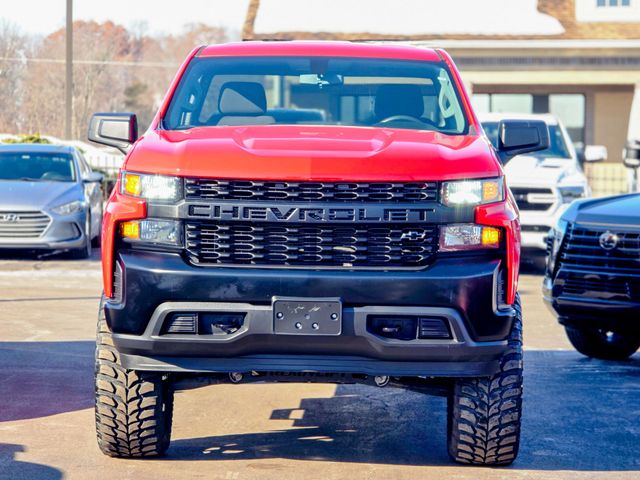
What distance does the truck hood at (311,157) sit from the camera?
6012 millimetres

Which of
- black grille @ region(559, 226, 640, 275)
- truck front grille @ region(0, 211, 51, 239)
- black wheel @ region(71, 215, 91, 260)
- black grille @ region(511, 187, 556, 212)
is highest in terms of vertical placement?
black grille @ region(559, 226, 640, 275)

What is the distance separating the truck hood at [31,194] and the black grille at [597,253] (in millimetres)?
9557

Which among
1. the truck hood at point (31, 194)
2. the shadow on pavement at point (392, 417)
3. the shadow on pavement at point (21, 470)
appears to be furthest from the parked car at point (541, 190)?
the shadow on pavement at point (21, 470)

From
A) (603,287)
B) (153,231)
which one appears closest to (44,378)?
(153,231)

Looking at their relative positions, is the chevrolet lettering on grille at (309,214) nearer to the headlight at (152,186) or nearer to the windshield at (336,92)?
the headlight at (152,186)

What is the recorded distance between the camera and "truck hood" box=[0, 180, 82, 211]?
17312 millimetres

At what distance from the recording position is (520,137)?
Answer: 7.47 meters

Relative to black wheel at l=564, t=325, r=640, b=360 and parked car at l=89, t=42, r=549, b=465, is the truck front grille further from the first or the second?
parked car at l=89, t=42, r=549, b=465

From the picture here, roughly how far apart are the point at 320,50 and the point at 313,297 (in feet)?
7.72

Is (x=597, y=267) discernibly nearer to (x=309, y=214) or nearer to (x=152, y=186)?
(x=309, y=214)

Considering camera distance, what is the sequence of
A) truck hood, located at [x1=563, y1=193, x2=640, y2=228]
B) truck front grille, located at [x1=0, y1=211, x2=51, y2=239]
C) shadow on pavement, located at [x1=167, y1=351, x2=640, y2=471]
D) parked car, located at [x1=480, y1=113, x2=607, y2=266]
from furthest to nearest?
truck front grille, located at [x1=0, y1=211, x2=51, y2=239] < parked car, located at [x1=480, y1=113, x2=607, y2=266] < truck hood, located at [x1=563, y1=193, x2=640, y2=228] < shadow on pavement, located at [x1=167, y1=351, x2=640, y2=471]

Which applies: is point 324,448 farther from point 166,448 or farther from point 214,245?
point 214,245

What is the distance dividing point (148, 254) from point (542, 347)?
17.7 feet

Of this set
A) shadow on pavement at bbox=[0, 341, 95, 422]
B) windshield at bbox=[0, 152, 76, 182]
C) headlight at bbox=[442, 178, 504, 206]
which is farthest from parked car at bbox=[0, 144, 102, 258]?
headlight at bbox=[442, 178, 504, 206]
